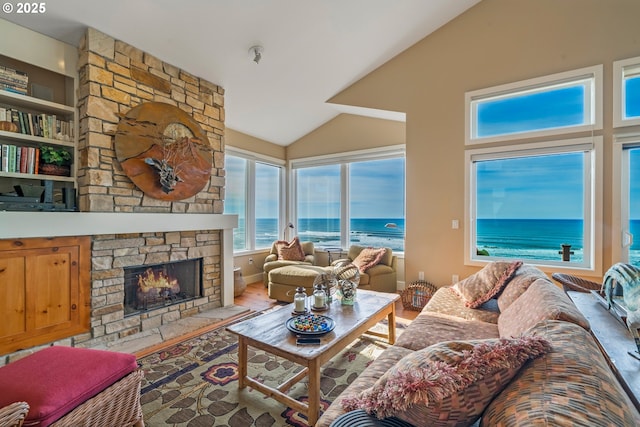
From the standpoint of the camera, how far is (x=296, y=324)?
2.02 m

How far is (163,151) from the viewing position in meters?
3.20

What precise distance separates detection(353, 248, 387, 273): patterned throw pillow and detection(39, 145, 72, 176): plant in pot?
3600mm

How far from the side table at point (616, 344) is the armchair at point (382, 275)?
2494mm

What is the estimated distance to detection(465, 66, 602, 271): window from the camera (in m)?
3.20

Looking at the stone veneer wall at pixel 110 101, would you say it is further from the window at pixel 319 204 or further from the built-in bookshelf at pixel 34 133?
the window at pixel 319 204

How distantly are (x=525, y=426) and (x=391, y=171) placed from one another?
4637 mm

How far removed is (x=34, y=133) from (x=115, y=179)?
73 centimetres

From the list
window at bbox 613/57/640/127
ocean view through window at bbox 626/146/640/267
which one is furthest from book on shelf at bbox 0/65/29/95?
ocean view through window at bbox 626/146/640/267

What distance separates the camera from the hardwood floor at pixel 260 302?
3.68m

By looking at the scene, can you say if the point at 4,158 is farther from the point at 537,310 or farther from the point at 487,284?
the point at 487,284

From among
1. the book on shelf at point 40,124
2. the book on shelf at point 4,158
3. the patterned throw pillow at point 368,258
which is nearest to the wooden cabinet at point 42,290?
the book on shelf at point 4,158

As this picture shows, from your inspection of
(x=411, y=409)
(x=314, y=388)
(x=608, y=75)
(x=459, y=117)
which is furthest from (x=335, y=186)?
(x=411, y=409)

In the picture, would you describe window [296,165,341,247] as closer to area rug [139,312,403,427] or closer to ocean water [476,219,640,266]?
ocean water [476,219,640,266]

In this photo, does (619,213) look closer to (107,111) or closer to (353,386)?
(353,386)
